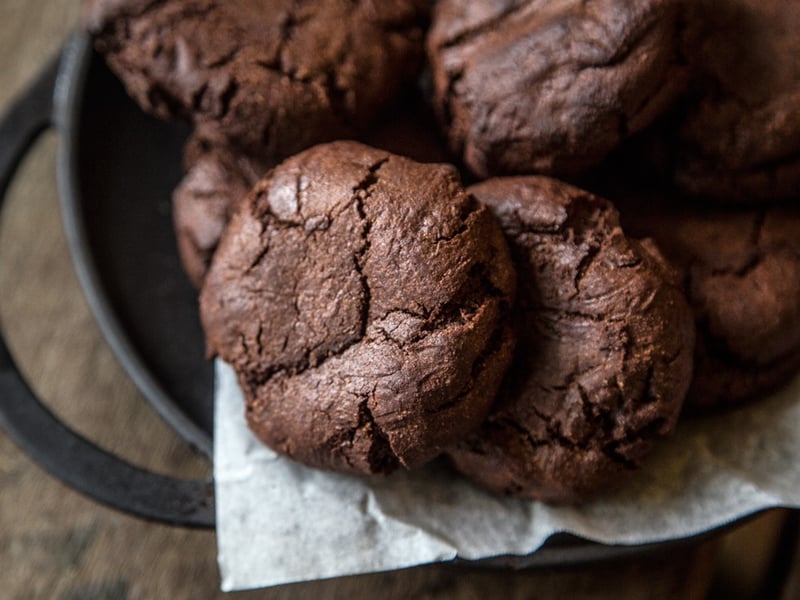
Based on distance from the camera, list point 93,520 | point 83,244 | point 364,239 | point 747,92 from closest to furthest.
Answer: point 364,239
point 747,92
point 83,244
point 93,520

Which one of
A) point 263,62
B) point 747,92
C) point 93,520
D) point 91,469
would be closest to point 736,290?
point 747,92

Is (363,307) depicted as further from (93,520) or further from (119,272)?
(93,520)

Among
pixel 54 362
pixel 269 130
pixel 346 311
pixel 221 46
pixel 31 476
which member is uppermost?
pixel 221 46

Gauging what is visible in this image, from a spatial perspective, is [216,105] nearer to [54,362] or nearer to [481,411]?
[481,411]

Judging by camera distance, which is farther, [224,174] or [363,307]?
[224,174]

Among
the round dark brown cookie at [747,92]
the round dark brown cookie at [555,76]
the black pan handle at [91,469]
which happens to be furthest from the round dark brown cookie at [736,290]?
the black pan handle at [91,469]

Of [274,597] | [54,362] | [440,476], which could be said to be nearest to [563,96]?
[440,476]
